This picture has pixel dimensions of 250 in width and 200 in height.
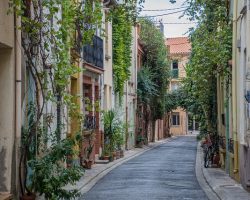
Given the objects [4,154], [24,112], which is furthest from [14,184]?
[24,112]

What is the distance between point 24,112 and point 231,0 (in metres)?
8.67

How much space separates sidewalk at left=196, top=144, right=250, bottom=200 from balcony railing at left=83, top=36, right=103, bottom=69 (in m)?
5.92

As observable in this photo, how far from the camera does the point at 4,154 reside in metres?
11.4

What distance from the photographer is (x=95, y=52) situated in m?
24.7

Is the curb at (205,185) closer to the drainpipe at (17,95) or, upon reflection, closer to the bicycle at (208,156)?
the bicycle at (208,156)

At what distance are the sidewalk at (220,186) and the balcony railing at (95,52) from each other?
5922 mm

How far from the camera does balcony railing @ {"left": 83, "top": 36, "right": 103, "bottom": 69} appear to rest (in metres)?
22.9

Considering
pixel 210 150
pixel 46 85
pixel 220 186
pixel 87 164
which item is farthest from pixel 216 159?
pixel 46 85

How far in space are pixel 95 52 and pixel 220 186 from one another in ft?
33.2

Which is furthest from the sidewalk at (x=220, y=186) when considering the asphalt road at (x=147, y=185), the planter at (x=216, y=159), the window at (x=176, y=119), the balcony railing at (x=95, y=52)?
the window at (x=176, y=119)

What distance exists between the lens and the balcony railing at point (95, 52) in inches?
901

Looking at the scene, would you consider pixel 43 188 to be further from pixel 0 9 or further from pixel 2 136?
pixel 0 9

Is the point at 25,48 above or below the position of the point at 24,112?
above

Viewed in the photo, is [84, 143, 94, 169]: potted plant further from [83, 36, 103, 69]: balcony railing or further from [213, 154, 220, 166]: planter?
[213, 154, 220, 166]: planter
